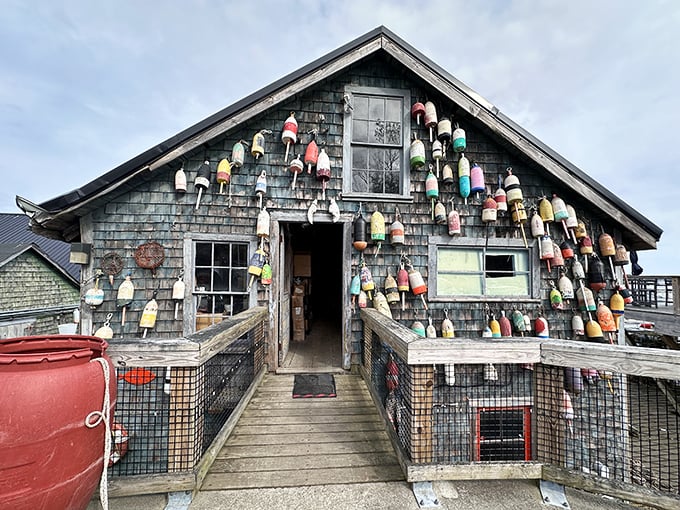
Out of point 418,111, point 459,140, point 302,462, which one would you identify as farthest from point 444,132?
point 302,462

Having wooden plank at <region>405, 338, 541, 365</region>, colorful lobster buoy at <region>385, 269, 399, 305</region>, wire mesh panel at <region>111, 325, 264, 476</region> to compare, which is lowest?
wire mesh panel at <region>111, 325, 264, 476</region>

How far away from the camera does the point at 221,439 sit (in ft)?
7.32

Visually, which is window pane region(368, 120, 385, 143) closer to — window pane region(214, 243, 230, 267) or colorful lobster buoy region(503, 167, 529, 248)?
colorful lobster buoy region(503, 167, 529, 248)

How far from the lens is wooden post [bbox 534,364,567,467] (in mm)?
1953

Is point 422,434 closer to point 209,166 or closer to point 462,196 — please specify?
point 462,196

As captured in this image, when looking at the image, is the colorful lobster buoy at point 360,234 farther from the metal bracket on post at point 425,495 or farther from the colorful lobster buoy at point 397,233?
the metal bracket on post at point 425,495

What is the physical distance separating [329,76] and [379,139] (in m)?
1.07

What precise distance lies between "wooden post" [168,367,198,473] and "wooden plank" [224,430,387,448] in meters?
0.50

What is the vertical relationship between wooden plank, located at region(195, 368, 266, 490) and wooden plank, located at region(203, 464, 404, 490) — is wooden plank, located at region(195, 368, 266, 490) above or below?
above

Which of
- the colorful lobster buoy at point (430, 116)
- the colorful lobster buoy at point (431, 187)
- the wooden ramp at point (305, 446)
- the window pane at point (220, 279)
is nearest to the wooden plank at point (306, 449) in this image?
the wooden ramp at point (305, 446)

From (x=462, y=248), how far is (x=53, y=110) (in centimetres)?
3155

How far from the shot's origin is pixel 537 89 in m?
16.0

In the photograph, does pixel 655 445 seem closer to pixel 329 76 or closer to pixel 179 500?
pixel 179 500

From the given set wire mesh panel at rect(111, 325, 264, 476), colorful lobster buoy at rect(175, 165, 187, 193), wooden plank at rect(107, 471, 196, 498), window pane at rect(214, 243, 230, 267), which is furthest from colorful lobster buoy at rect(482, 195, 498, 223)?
wooden plank at rect(107, 471, 196, 498)
